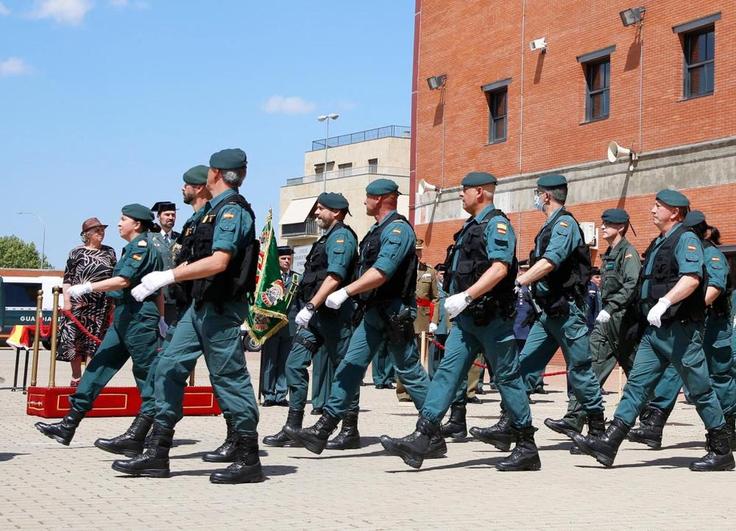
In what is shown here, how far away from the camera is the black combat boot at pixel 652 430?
10.7 meters

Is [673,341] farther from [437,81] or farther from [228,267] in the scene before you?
[437,81]

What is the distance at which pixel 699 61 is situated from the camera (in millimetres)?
22078

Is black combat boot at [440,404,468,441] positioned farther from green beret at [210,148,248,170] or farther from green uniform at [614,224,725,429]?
green beret at [210,148,248,170]

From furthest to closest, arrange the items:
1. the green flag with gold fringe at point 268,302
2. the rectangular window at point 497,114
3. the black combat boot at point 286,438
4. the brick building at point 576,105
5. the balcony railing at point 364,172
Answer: the balcony railing at point 364,172 → the rectangular window at point 497,114 → the brick building at point 576,105 → the green flag with gold fringe at point 268,302 → the black combat boot at point 286,438

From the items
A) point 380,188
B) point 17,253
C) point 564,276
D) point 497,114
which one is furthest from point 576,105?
point 17,253

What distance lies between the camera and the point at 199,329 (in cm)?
800

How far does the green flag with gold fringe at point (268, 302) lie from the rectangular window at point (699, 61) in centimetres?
1102

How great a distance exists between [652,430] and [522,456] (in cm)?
227

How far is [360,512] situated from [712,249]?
480cm

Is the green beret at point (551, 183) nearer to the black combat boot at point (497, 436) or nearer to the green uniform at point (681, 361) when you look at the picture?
the green uniform at point (681, 361)

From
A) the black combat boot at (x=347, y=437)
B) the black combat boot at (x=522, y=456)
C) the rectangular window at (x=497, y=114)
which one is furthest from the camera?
the rectangular window at (x=497, y=114)

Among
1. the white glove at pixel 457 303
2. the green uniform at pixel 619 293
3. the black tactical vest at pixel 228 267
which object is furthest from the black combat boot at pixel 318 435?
the green uniform at pixel 619 293

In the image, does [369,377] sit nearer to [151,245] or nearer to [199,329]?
[151,245]

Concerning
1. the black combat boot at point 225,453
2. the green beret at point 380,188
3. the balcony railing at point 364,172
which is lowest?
the black combat boot at point 225,453
